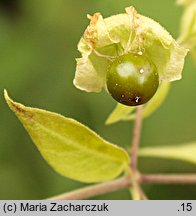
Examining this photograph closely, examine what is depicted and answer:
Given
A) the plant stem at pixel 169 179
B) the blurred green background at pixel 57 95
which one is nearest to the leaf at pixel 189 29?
the plant stem at pixel 169 179

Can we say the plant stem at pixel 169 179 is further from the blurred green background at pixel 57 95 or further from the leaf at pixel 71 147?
the blurred green background at pixel 57 95

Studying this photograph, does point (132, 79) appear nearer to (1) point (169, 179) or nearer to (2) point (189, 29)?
(2) point (189, 29)

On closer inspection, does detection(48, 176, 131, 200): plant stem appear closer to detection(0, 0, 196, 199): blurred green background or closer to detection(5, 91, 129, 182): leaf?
detection(5, 91, 129, 182): leaf

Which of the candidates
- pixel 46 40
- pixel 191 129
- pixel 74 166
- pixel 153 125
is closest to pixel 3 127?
pixel 46 40

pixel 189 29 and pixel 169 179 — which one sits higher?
pixel 189 29

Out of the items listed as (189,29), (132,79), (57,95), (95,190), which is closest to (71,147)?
(95,190)

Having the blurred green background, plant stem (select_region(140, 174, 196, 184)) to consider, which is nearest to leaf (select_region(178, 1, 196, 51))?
plant stem (select_region(140, 174, 196, 184))

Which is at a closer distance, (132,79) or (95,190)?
(132,79)
